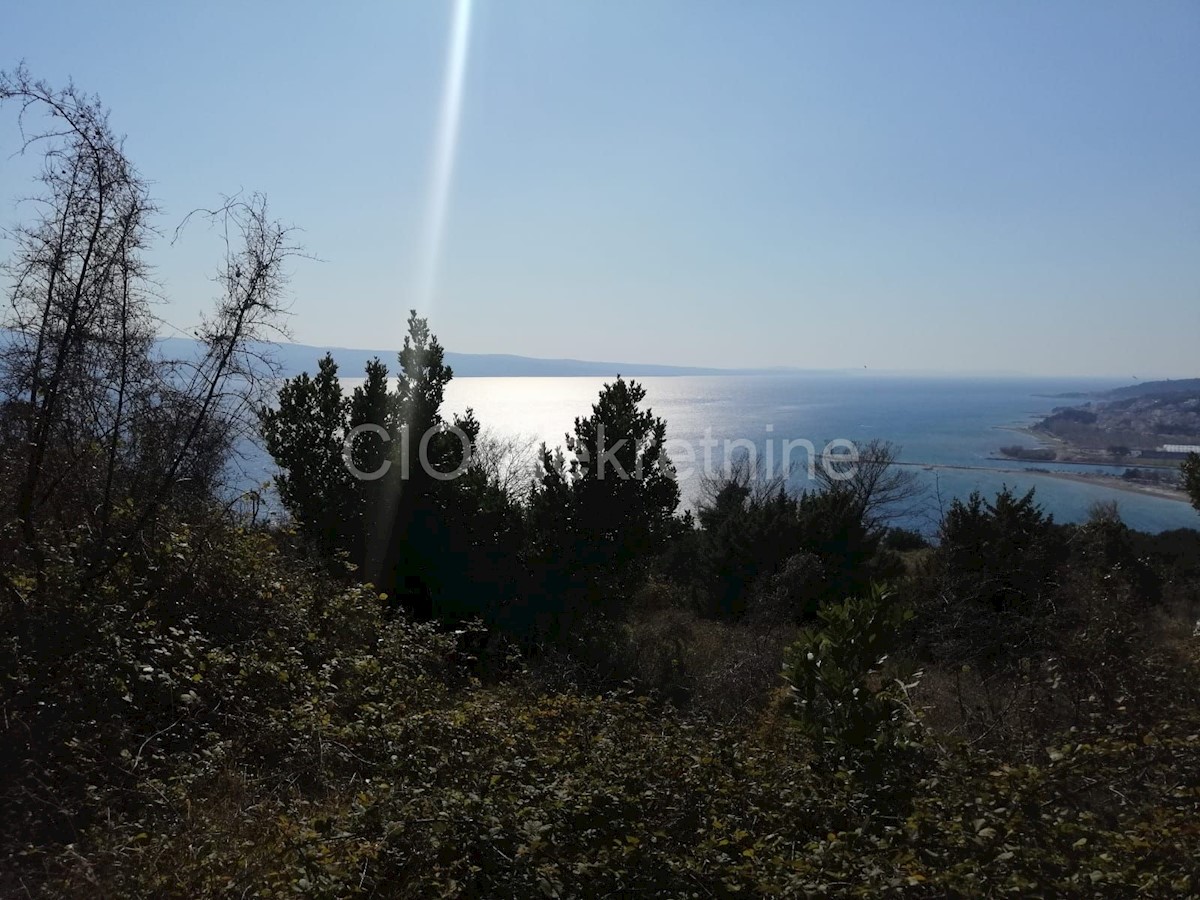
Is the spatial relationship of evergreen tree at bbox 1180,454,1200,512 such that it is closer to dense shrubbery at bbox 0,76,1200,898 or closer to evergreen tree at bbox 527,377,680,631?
dense shrubbery at bbox 0,76,1200,898

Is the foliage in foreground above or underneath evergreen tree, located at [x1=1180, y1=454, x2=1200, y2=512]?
underneath

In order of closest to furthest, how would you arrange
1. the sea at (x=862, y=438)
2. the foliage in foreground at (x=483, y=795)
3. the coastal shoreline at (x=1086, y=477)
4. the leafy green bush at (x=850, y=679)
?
1. the foliage in foreground at (x=483, y=795)
2. the leafy green bush at (x=850, y=679)
3. the sea at (x=862, y=438)
4. the coastal shoreline at (x=1086, y=477)

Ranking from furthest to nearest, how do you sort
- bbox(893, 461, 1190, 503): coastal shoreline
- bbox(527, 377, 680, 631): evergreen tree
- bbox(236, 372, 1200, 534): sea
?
bbox(893, 461, 1190, 503): coastal shoreline, bbox(236, 372, 1200, 534): sea, bbox(527, 377, 680, 631): evergreen tree

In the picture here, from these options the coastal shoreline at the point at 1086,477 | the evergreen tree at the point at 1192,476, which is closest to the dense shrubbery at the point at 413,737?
the evergreen tree at the point at 1192,476

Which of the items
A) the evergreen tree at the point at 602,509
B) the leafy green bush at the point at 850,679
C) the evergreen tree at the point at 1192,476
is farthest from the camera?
the evergreen tree at the point at 1192,476

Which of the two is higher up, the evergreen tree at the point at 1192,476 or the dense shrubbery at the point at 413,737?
the evergreen tree at the point at 1192,476

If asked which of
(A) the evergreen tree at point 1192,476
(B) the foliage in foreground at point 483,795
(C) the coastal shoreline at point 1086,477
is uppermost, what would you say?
(A) the evergreen tree at point 1192,476

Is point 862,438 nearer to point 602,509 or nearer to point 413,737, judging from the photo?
point 602,509

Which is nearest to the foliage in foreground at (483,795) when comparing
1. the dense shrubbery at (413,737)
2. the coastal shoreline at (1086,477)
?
the dense shrubbery at (413,737)

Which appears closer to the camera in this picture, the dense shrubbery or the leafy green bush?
the dense shrubbery

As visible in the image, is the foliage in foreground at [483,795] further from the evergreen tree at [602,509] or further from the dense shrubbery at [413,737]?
the evergreen tree at [602,509]

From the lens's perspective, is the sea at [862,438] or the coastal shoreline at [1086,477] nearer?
the sea at [862,438]

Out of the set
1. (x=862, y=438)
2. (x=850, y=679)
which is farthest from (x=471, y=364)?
(x=850, y=679)

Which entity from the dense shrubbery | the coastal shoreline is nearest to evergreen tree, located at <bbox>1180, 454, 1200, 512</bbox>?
the dense shrubbery
